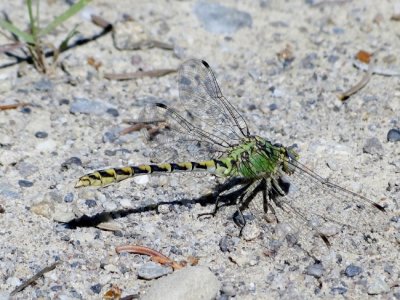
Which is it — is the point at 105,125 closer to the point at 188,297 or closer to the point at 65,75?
the point at 65,75

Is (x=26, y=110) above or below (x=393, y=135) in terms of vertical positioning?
below

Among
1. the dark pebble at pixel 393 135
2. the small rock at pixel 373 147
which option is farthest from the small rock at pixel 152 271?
the dark pebble at pixel 393 135

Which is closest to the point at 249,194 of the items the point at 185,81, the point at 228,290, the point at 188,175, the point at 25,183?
the point at 188,175

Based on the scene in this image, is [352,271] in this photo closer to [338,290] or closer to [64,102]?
[338,290]

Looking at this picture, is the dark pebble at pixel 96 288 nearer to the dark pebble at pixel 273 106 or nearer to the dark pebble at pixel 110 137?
the dark pebble at pixel 110 137

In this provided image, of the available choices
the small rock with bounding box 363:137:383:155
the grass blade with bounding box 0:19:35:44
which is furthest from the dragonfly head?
the grass blade with bounding box 0:19:35:44

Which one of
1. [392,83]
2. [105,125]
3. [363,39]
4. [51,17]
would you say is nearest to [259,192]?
[105,125]
